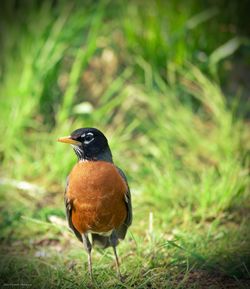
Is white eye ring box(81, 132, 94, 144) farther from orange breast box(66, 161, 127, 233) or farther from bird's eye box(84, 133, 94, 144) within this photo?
orange breast box(66, 161, 127, 233)

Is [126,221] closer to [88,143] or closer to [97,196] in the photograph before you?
[97,196]

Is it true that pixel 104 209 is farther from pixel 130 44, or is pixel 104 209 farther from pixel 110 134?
pixel 130 44

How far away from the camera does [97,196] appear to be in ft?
11.9

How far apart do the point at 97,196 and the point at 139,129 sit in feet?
8.50

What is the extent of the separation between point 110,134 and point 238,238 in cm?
211

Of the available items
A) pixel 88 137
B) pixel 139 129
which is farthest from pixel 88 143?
pixel 139 129

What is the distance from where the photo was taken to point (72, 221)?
12.7 feet

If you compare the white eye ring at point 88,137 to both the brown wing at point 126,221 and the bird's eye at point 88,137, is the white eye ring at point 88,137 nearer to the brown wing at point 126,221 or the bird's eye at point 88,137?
the bird's eye at point 88,137

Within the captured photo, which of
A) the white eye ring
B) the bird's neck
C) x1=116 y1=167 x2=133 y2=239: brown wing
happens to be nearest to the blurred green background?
x1=116 y1=167 x2=133 y2=239: brown wing

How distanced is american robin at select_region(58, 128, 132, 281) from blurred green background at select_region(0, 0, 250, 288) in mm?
183

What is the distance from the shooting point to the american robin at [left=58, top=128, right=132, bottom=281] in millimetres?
3654

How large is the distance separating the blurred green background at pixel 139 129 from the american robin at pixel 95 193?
0.60 ft

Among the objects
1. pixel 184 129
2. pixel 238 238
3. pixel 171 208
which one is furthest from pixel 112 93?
pixel 238 238

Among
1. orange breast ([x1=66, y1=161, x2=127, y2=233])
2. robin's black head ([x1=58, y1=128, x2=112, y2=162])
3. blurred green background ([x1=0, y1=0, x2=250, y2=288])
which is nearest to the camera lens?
orange breast ([x1=66, y1=161, x2=127, y2=233])
